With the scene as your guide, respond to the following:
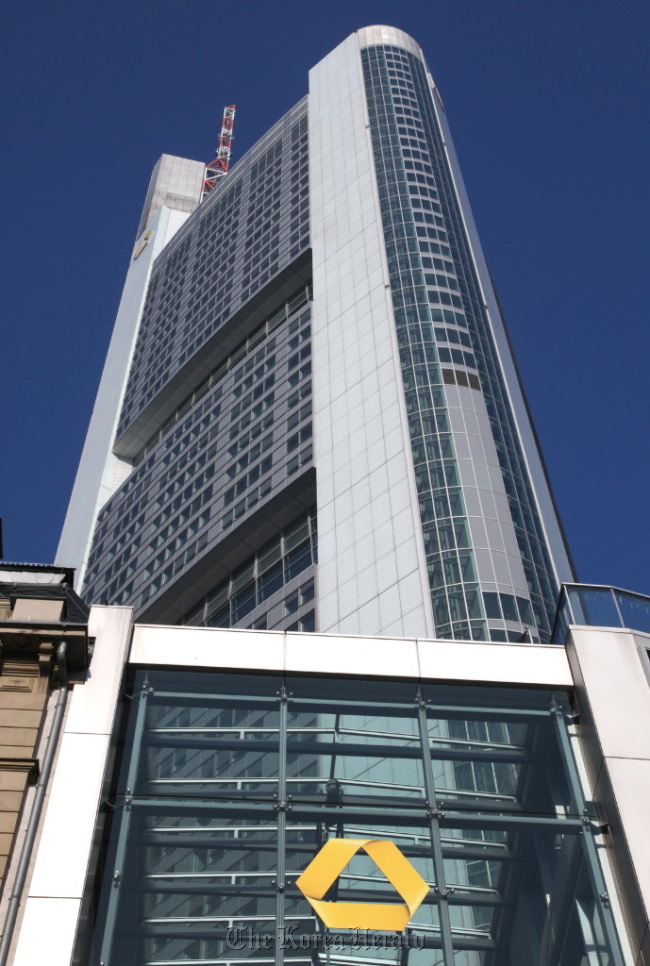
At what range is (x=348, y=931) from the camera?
53.5ft

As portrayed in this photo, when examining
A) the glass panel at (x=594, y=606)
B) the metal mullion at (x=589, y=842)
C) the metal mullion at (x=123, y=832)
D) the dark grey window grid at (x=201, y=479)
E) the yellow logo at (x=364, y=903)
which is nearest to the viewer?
the metal mullion at (x=123, y=832)

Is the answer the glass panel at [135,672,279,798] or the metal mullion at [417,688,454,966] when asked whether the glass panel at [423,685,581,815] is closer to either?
the metal mullion at [417,688,454,966]

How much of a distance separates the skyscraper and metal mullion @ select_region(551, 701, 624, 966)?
74.1ft

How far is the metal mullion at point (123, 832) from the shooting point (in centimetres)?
1588

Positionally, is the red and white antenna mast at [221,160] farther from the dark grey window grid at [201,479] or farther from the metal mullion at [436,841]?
the metal mullion at [436,841]

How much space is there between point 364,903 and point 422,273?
72947mm

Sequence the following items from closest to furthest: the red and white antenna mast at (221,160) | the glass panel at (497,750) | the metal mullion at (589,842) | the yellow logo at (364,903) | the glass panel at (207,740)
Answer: the metal mullion at (589,842)
the yellow logo at (364,903)
the glass panel at (207,740)
the glass panel at (497,750)
the red and white antenna mast at (221,160)

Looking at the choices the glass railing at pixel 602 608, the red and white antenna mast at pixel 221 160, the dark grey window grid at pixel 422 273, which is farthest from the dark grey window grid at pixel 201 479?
the red and white antenna mast at pixel 221 160

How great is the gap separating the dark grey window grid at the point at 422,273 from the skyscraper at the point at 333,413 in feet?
0.70

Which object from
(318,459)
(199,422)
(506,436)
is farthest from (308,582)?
(199,422)

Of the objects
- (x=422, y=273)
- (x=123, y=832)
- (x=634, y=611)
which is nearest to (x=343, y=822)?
(x=123, y=832)
